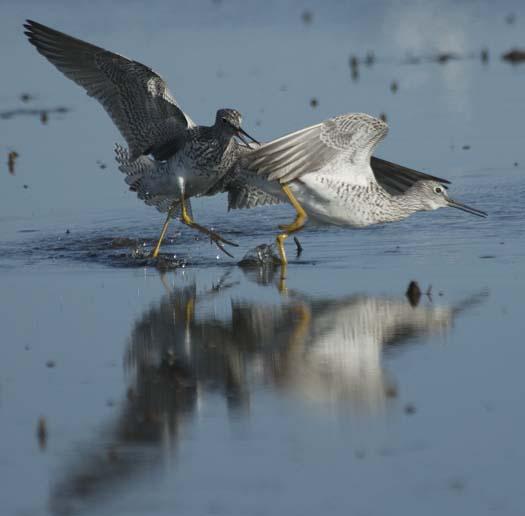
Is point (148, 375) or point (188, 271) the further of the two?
point (188, 271)

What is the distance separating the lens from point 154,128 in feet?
35.5

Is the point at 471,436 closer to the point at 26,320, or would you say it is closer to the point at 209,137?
the point at 26,320

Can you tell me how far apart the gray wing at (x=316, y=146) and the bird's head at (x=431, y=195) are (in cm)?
78

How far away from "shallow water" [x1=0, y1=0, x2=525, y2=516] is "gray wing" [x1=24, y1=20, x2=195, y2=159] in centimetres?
84

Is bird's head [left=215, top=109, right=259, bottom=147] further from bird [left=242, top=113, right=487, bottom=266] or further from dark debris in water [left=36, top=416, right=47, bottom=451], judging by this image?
dark debris in water [left=36, top=416, right=47, bottom=451]

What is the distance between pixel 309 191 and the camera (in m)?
9.73

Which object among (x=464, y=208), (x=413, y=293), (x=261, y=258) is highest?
(x=464, y=208)

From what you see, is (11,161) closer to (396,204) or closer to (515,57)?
(396,204)

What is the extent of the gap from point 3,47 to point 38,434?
12889mm

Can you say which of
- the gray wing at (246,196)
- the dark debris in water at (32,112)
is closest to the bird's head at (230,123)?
the gray wing at (246,196)

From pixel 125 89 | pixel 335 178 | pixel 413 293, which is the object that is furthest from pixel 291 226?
pixel 125 89

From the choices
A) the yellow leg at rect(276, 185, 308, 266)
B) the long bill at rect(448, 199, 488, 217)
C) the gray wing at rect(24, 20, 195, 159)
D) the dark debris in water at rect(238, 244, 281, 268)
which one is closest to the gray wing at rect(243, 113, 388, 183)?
the yellow leg at rect(276, 185, 308, 266)

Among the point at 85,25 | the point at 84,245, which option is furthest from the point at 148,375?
the point at 85,25

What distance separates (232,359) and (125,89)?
388 cm
